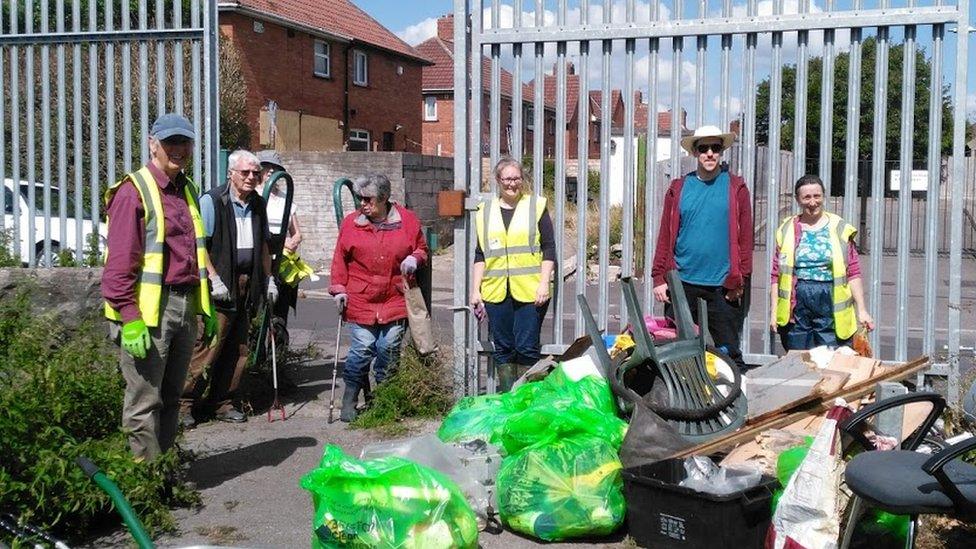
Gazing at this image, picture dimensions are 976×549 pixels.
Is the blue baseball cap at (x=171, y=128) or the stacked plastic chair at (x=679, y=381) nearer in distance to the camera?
the blue baseball cap at (x=171, y=128)

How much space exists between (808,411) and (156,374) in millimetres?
3345

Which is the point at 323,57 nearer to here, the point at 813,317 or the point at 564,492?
the point at 813,317

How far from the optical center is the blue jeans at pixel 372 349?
718 cm

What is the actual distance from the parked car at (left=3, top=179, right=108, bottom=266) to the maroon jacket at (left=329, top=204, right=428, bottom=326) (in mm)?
2256

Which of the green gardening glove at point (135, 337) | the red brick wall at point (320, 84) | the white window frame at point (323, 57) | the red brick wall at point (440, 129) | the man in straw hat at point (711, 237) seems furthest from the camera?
the red brick wall at point (440, 129)

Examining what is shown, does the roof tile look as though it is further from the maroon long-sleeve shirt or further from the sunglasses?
the maroon long-sleeve shirt

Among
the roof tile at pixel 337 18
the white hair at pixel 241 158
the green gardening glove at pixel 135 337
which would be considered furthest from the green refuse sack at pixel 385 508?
the roof tile at pixel 337 18

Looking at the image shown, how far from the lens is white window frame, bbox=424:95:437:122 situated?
43219 millimetres

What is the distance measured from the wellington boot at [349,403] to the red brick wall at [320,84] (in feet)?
69.6

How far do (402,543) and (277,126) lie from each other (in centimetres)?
2444

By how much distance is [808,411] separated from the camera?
Answer: 540 centimetres

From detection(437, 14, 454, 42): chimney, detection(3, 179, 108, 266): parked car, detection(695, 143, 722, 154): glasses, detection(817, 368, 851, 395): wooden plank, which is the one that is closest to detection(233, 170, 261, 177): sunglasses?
detection(3, 179, 108, 266): parked car

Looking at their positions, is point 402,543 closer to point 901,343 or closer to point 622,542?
point 622,542

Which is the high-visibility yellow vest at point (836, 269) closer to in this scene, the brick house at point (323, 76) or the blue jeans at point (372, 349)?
the blue jeans at point (372, 349)
